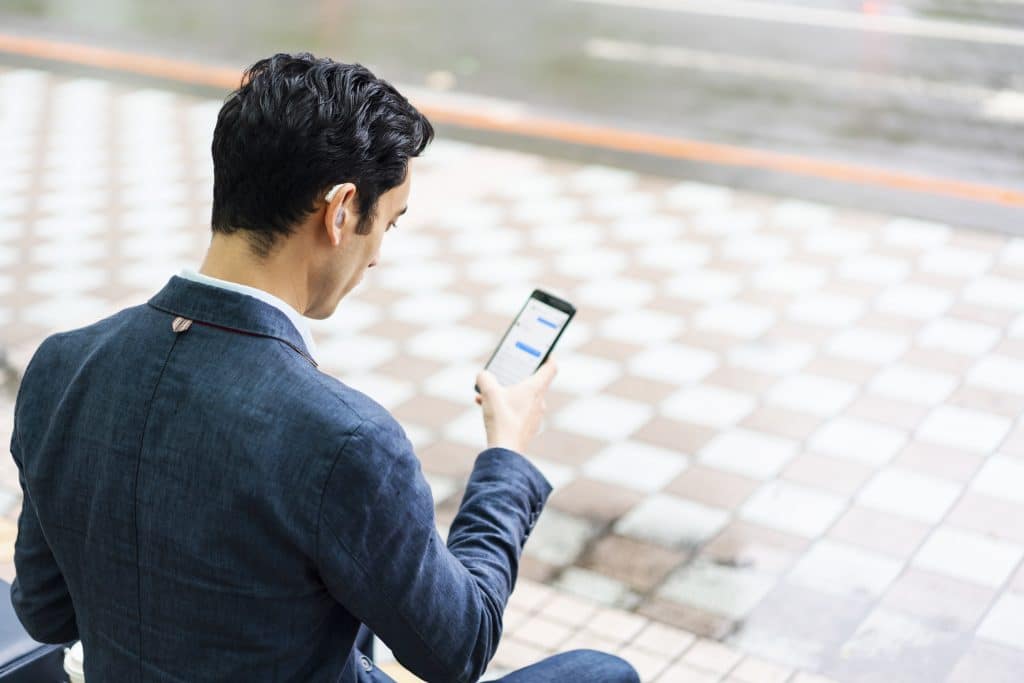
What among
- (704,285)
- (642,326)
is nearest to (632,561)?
(642,326)

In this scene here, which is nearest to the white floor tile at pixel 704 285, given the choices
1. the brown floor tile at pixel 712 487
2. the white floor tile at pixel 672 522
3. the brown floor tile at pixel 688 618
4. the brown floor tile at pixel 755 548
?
the brown floor tile at pixel 712 487

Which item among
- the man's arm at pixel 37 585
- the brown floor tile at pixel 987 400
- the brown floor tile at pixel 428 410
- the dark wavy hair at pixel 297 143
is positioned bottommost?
the brown floor tile at pixel 428 410

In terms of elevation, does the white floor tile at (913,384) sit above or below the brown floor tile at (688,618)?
above

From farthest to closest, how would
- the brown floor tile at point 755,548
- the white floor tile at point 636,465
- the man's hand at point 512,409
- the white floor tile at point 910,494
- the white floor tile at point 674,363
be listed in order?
the white floor tile at point 674,363, the white floor tile at point 636,465, the white floor tile at point 910,494, the brown floor tile at point 755,548, the man's hand at point 512,409

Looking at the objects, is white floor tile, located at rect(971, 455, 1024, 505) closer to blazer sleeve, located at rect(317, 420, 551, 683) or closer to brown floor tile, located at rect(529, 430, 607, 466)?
brown floor tile, located at rect(529, 430, 607, 466)

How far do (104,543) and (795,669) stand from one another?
2.36 metres

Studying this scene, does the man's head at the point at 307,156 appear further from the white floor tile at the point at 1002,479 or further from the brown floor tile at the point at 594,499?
the white floor tile at the point at 1002,479

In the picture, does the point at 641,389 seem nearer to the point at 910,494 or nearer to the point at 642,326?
the point at 642,326

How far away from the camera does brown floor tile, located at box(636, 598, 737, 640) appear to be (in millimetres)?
3844

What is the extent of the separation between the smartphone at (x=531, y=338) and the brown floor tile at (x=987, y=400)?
9.59 feet

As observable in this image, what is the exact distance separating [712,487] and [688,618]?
30.3 inches

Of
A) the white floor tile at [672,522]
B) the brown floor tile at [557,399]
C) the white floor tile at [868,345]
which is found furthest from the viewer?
the white floor tile at [868,345]

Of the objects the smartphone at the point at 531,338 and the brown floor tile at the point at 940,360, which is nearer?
the smartphone at the point at 531,338

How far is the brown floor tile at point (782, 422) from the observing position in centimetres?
494
